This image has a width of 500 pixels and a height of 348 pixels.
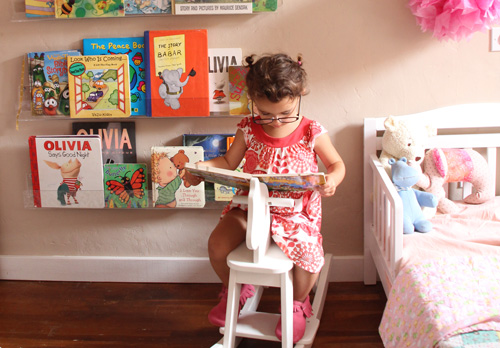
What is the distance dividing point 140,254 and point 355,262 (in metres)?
0.87

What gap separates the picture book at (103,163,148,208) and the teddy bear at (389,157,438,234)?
0.94 meters

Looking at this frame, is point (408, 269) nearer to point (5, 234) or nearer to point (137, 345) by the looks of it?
point (137, 345)

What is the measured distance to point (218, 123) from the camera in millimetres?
2131

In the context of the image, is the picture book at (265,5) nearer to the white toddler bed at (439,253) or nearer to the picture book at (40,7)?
the white toddler bed at (439,253)

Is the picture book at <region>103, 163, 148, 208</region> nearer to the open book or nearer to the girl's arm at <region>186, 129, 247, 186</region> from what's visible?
the girl's arm at <region>186, 129, 247, 186</region>

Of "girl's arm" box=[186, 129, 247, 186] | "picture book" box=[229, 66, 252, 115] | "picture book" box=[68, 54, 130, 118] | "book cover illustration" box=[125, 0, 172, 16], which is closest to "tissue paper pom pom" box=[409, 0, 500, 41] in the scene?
"picture book" box=[229, 66, 252, 115]

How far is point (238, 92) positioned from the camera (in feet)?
6.69

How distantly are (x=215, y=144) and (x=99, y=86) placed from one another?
0.49 meters

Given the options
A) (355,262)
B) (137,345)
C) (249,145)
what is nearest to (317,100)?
(249,145)

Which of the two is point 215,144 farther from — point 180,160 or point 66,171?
point 66,171

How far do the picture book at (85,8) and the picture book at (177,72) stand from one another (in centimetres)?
16

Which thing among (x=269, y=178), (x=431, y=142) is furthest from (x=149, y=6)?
(x=431, y=142)

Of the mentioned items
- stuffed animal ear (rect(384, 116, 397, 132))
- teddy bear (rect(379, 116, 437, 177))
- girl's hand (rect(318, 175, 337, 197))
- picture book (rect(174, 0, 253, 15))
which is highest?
picture book (rect(174, 0, 253, 15))

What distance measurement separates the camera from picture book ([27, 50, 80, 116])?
82.4 inches
